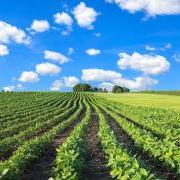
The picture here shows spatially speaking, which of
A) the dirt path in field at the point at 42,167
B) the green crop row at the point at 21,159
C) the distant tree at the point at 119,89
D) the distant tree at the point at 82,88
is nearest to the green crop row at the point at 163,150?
the dirt path in field at the point at 42,167

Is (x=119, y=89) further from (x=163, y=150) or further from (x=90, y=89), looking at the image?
(x=163, y=150)

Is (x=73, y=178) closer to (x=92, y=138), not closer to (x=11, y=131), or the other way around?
(x=92, y=138)

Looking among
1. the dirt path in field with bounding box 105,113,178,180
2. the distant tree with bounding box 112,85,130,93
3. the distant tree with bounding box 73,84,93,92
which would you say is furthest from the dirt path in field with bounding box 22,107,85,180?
the distant tree with bounding box 112,85,130,93

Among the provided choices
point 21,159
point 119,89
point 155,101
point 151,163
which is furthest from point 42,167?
point 119,89

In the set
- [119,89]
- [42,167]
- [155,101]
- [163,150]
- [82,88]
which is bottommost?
[42,167]

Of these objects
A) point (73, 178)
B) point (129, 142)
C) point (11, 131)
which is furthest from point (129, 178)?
point (11, 131)

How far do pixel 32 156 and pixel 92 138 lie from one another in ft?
24.8

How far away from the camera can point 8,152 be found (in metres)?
17.7

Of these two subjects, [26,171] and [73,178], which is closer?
[73,178]

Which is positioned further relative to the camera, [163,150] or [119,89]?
[119,89]

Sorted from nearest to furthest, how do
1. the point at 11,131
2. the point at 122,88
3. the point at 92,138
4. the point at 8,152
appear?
1. the point at 8,152
2. the point at 92,138
3. the point at 11,131
4. the point at 122,88

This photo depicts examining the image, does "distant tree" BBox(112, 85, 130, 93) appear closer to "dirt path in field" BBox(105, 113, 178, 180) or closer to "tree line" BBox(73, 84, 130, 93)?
"tree line" BBox(73, 84, 130, 93)

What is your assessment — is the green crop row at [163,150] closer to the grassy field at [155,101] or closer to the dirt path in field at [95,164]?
the dirt path in field at [95,164]

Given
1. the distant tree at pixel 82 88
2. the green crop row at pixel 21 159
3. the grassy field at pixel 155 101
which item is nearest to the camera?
the green crop row at pixel 21 159
